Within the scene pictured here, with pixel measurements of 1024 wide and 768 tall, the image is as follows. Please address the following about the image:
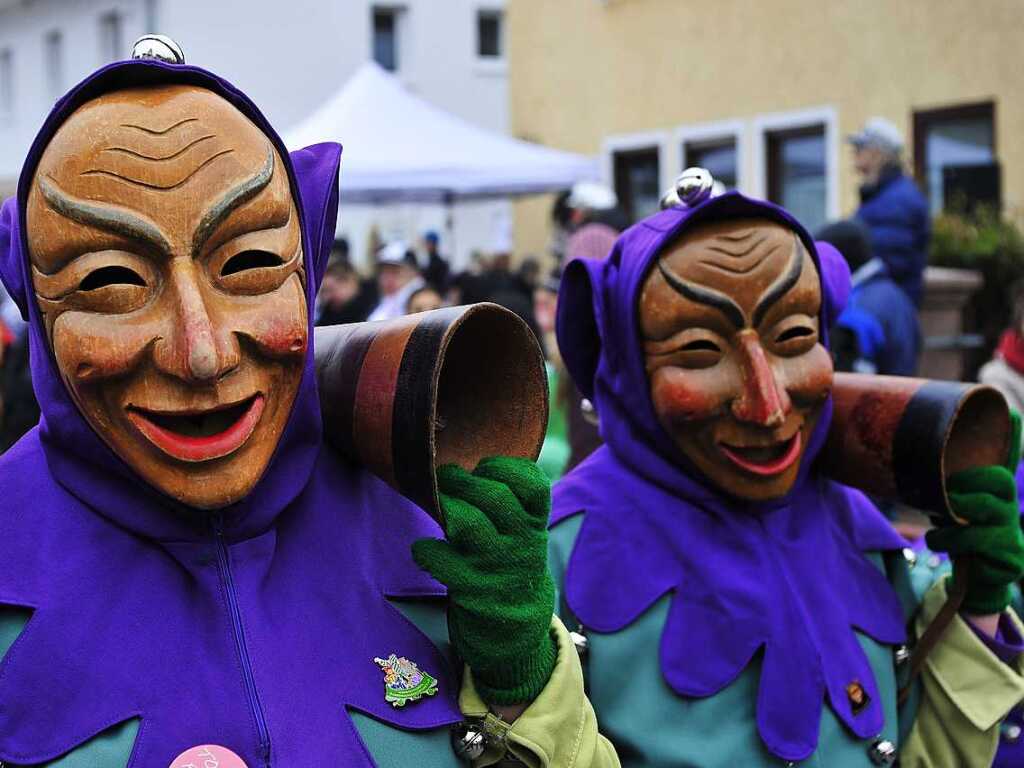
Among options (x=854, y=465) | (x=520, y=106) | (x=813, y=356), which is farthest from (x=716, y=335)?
(x=520, y=106)

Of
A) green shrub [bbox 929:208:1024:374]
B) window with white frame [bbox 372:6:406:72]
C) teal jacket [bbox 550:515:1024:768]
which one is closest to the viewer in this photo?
teal jacket [bbox 550:515:1024:768]

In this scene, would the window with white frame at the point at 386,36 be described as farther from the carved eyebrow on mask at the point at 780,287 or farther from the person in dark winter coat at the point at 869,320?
the carved eyebrow on mask at the point at 780,287

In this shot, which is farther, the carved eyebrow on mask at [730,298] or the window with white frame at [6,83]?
the window with white frame at [6,83]

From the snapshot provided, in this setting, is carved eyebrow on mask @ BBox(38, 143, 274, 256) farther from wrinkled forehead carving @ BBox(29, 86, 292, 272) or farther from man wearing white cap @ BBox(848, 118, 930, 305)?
man wearing white cap @ BBox(848, 118, 930, 305)

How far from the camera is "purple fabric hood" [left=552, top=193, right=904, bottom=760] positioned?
8.15ft

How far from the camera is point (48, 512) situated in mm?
1846

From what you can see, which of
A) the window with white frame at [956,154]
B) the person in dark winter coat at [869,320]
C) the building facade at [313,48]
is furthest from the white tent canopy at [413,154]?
the building facade at [313,48]

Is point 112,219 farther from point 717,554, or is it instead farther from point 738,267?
point 717,554

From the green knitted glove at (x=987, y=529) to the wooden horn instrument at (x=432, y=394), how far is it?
1.09 metres

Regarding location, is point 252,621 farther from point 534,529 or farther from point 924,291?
point 924,291

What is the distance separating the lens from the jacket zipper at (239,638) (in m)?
1.75

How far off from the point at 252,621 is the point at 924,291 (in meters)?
5.55

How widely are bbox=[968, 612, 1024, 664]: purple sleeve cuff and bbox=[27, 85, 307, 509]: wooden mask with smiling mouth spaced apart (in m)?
1.61

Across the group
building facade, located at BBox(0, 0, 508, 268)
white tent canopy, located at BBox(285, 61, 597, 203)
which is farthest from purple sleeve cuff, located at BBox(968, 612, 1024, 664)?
building facade, located at BBox(0, 0, 508, 268)
